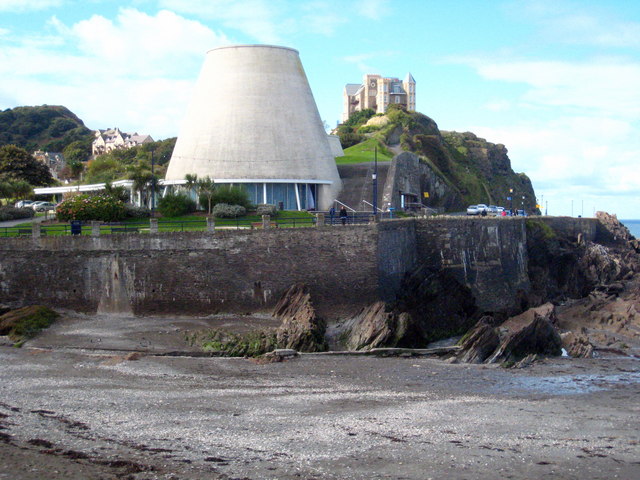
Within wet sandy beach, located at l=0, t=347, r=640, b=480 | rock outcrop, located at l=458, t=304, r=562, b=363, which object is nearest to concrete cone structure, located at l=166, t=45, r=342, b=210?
rock outcrop, located at l=458, t=304, r=562, b=363

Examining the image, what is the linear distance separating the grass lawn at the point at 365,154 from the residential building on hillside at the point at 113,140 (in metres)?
57.4

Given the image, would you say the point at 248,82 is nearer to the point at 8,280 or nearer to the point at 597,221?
the point at 8,280

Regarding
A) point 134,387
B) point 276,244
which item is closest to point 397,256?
point 276,244

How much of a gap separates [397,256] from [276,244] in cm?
600

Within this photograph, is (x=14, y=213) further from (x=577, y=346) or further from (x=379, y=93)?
(x=379, y=93)

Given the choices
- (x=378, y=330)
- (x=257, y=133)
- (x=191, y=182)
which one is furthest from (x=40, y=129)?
(x=378, y=330)

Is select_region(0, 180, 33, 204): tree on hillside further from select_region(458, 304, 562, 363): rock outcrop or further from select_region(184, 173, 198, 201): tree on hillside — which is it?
select_region(458, 304, 562, 363): rock outcrop

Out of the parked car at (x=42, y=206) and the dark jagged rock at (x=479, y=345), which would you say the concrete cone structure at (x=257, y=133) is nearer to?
the parked car at (x=42, y=206)

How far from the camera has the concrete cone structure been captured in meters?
46.3

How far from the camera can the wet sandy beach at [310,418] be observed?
50.0 feet

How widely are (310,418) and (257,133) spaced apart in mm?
30500

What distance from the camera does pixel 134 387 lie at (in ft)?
70.3

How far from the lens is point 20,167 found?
6569 centimetres

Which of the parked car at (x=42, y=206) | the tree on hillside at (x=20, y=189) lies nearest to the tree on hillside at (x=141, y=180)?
the parked car at (x=42, y=206)
